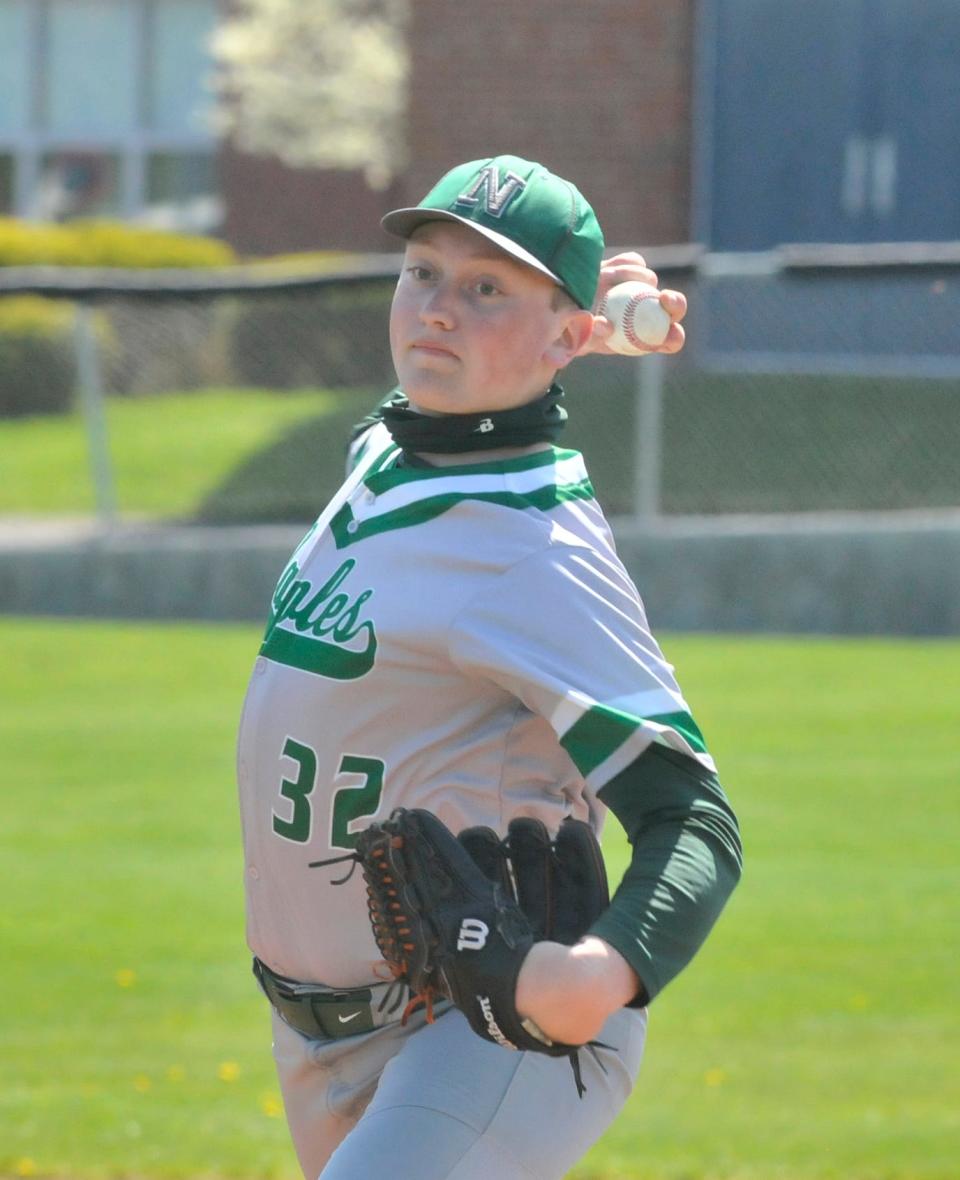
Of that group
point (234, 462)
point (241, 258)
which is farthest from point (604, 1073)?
point (241, 258)

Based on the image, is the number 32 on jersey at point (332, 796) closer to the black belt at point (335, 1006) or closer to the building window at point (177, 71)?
the black belt at point (335, 1006)

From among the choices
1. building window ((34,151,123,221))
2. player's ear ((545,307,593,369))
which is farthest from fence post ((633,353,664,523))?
building window ((34,151,123,221))

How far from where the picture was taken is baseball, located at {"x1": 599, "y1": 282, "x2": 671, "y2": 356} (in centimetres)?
311

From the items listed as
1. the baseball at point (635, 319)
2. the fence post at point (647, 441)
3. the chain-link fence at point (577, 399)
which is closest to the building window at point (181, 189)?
the chain-link fence at point (577, 399)

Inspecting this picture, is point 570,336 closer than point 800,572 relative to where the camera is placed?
Yes

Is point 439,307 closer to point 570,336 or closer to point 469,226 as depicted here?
point 469,226

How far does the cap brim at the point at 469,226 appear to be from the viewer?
268cm

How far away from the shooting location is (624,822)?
2.48m

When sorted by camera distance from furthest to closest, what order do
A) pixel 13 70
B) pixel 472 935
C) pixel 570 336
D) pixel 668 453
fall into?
1. pixel 13 70
2. pixel 668 453
3. pixel 570 336
4. pixel 472 935

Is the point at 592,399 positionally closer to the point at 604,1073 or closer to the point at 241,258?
the point at 604,1073

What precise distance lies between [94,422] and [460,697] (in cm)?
1086

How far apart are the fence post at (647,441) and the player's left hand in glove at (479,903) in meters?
9.62

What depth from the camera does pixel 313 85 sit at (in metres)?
24.3

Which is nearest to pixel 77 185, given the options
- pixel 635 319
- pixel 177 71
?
pixel 177 71
